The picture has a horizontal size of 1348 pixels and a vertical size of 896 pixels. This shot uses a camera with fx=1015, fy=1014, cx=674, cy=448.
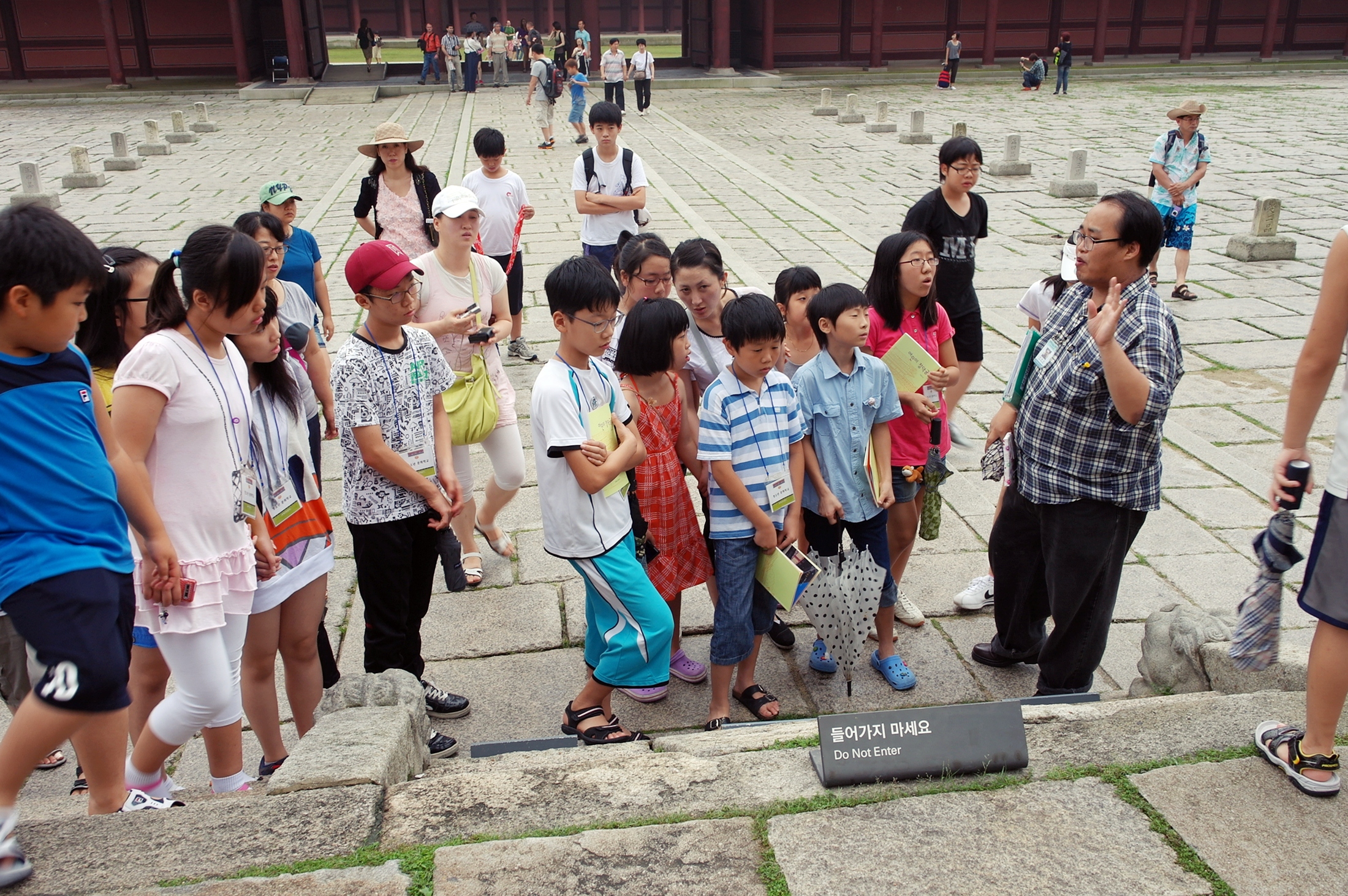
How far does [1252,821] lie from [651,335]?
79.9 inches

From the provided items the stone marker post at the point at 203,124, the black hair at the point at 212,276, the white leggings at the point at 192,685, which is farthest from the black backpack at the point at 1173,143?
the stone marker post at the point at 203,124

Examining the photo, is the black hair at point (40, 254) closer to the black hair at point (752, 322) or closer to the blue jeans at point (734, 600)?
the black hair at point (752, 322)

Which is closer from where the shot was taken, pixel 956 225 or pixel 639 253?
pixel 639 253

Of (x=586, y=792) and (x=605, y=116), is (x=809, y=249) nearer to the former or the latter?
(x=605, y=116)

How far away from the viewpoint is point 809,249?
9883 millimetres

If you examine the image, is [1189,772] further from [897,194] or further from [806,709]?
[897,194]

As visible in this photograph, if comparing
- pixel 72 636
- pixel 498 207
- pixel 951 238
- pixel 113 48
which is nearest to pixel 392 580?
pixel 72 636

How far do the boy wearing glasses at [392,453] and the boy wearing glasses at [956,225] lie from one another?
238cm

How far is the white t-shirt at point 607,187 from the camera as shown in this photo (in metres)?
6.06

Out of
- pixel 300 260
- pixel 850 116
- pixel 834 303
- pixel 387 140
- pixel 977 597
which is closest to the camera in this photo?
pixel 834 303

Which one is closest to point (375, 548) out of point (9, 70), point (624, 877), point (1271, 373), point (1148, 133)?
point (624, 877)

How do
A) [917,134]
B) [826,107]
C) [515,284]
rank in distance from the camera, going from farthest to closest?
1. [826,107]
2. [917,134]
3. [515,284]

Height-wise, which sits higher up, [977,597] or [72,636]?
[72,636]

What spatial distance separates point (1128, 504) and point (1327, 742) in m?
0.91
